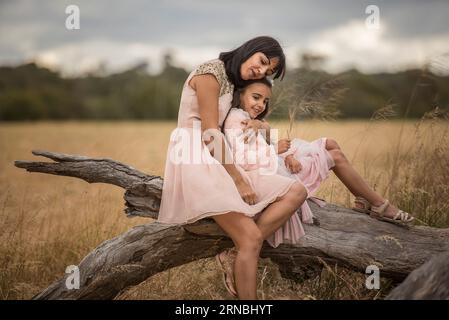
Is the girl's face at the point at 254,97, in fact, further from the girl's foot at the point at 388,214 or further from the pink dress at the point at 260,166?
the girl's foot at the point at 388,214

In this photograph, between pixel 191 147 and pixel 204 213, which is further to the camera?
pixel 191 147

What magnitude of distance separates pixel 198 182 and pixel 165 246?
1.73 ft

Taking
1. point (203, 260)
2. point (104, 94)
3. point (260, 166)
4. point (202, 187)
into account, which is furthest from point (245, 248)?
point (104, 94)

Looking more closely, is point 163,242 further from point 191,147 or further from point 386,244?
point 386,244

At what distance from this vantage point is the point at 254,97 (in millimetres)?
3434

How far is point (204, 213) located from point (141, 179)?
1.79 feet

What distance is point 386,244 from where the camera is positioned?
3.37m

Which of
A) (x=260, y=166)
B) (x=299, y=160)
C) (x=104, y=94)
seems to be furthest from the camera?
(x=104, y=94)

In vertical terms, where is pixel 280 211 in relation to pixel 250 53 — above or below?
below

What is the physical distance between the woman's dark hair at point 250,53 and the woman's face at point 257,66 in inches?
0.8

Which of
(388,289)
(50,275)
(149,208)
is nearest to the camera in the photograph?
(149,208)

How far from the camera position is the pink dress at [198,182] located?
304cm

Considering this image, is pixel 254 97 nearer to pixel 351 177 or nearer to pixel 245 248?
pixel 351 177
